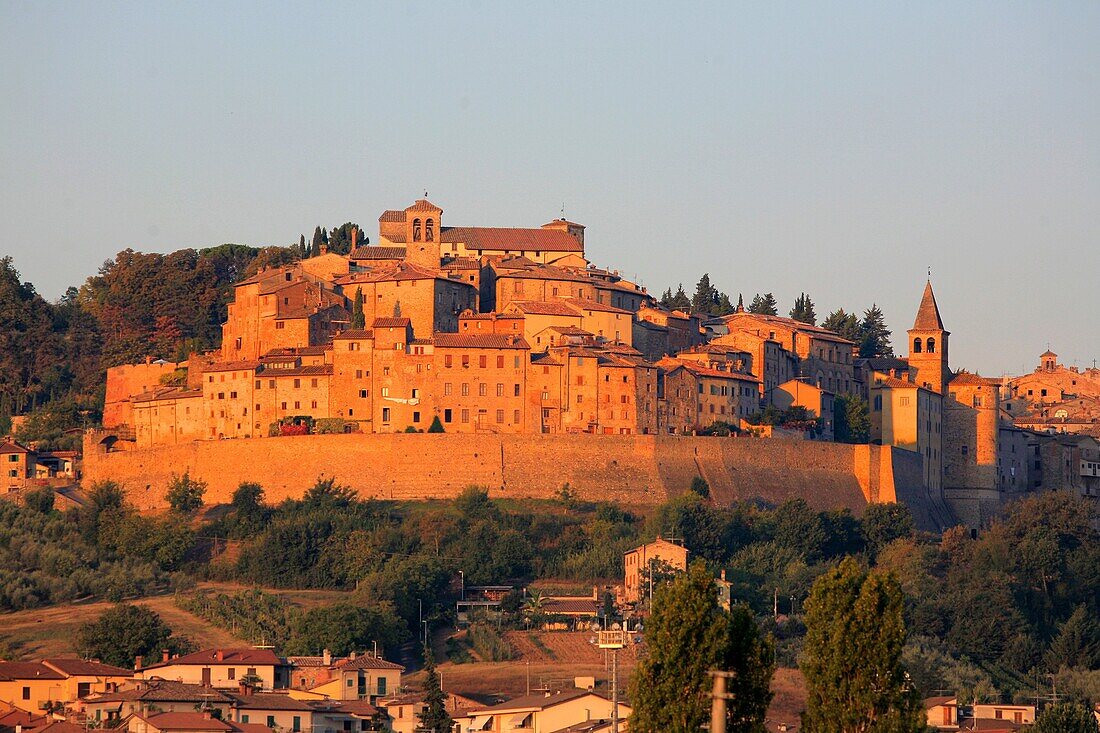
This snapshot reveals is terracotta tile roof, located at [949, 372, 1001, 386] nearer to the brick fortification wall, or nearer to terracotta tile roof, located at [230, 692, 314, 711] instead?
the brick fortification wall

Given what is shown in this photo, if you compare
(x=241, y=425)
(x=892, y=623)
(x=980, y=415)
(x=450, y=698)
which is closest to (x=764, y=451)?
(x=980, y=415)

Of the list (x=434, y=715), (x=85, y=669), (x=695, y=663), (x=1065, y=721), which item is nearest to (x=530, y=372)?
(x=85, y=669)

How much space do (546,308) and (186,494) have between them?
47.5ft

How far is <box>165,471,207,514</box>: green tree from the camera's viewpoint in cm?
7625

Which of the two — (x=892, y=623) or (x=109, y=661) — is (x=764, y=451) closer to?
(x=109, y=661)

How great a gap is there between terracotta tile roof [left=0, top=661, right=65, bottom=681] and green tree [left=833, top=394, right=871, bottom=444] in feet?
115

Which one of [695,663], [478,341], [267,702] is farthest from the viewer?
[478,341]

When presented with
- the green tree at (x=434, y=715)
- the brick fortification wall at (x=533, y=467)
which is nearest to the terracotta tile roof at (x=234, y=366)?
the brick fortification wall at (x=533, y=467)

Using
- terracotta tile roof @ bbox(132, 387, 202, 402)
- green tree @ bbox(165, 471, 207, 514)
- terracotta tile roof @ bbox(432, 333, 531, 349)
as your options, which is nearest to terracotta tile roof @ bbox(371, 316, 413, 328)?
terracotta tile roof @ bbox(432, 333, 531, 349)

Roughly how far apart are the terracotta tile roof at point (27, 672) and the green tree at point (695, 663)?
23327 millimetres

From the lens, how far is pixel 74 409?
296ft

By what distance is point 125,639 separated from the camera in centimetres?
6044

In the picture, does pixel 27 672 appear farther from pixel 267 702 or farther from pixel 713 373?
pixel 713 373

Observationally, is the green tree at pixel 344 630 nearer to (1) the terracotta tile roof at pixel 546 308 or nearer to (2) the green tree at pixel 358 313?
(2) the green tree at pixel 358 313
